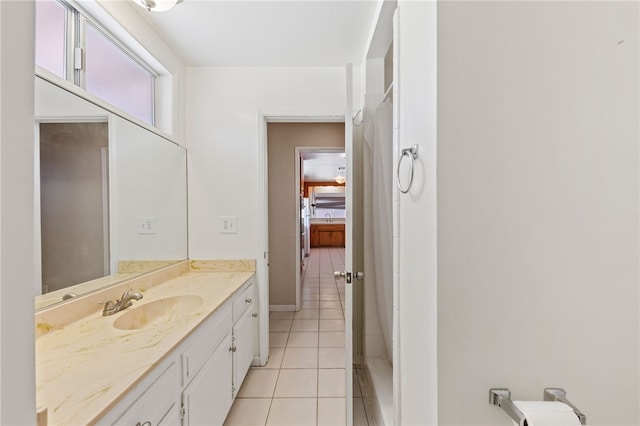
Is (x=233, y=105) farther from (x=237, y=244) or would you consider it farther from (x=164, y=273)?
(x=164, y=273)

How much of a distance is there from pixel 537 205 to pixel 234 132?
6.65 ft

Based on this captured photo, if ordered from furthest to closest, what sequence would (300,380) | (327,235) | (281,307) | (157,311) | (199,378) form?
(327,235) → (281,307) → (300,380) → (157,311) → (199,378)

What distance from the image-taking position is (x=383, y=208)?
1633 mm

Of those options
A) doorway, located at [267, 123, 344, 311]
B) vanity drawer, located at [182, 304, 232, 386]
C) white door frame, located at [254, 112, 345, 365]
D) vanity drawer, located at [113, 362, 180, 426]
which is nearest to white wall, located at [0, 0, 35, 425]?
vanity drawer, located at [113, 362, 180, 426]

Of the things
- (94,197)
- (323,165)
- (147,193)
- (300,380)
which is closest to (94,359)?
(94,197)

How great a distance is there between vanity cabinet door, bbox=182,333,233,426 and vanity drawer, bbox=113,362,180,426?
0.10 meters

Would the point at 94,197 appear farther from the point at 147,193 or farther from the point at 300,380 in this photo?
the point at 300,380

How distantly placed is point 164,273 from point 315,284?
2915mm

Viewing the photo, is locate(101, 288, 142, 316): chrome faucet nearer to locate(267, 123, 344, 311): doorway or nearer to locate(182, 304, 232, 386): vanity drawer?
locate(182, 304, 232, 386): vanity drawer

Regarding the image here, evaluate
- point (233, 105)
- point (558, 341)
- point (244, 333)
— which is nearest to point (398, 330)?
point (558, 341)

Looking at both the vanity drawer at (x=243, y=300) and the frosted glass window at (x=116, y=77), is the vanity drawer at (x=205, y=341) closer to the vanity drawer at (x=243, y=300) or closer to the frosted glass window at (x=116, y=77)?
the vanity drawer at (x=243, y=300)

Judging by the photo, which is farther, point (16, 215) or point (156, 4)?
point (156, 4)

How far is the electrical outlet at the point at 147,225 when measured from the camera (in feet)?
5.45

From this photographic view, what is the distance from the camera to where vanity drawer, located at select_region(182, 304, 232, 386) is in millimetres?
1074
